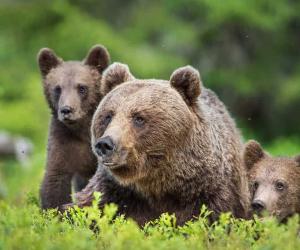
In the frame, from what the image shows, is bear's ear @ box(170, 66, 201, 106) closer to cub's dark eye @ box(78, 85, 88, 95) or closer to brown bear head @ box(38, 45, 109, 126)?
brown bear head @ box(38, 45, 109, 126)

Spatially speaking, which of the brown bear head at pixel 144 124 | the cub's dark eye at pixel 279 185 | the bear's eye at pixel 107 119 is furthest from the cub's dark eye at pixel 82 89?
the cub's dark eye at pixel 279 185

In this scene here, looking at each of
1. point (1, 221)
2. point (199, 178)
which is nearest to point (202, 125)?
point (199, 178)

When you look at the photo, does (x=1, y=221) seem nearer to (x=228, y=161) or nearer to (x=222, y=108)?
(x=228, y=161)

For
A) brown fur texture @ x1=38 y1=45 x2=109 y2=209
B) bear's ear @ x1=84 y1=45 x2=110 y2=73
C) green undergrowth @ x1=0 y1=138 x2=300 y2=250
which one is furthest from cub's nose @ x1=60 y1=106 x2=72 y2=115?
green undergrowth @ x1=0 y1=138 x2=300 y2=250

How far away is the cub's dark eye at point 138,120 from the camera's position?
24.1ft

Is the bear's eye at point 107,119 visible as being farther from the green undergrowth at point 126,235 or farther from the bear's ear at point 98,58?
the bear's ear at point 98,58

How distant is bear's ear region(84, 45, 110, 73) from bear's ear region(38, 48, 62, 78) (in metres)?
0.37

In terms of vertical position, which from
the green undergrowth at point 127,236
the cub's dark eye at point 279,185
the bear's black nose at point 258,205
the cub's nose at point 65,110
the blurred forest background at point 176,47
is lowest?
the green undergrowth at point 127,236

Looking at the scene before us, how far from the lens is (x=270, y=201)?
7746 mm

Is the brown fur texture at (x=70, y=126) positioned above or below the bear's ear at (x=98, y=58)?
below

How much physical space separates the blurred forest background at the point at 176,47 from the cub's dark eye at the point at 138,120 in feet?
40.1

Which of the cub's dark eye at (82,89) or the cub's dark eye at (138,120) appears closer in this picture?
the cub's dark eye at (138,120)

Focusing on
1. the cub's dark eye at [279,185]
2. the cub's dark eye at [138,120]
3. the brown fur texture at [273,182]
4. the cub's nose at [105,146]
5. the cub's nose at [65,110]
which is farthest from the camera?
the cub's nose at [65,110]

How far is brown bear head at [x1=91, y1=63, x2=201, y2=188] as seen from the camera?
7221mm
